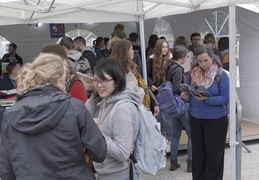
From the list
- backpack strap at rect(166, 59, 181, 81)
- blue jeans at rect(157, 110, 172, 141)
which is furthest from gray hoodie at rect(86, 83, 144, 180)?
blue jeans at rect(157, 110, 172, 141)

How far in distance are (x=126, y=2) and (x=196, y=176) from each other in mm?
2557

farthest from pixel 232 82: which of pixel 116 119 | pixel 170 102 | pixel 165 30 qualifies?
pixel 165 30

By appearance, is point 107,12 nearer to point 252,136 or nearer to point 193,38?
point 193,38

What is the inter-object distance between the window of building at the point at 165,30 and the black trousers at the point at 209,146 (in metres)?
5.38

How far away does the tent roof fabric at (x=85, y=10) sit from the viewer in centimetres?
397

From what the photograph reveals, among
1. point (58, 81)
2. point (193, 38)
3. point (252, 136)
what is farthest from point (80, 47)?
point (58, 81)

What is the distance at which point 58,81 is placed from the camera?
73.0 inches

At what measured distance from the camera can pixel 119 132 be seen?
206cm

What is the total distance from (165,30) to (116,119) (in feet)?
24.2

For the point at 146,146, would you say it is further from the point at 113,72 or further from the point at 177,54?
the point at 177,54

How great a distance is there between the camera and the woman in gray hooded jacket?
2.07 metres

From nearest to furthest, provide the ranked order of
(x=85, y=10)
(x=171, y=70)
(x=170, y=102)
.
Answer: (x=170, y=102)
(x=171, y=70)
(x=85, y=10)

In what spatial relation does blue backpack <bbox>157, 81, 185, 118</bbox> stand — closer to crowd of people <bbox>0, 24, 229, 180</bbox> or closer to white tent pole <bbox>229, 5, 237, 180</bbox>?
crowd of people <bbox>0, 24, 229, 180</bbox>

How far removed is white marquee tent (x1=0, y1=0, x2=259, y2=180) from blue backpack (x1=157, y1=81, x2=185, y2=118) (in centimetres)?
93
